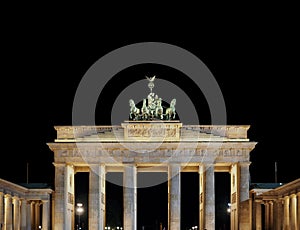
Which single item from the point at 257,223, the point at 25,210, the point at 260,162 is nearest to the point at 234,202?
the point at 257,223

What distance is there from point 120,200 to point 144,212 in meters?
4.59

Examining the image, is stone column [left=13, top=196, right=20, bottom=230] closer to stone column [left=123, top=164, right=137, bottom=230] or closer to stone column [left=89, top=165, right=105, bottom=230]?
stone column [left=89, top=165, right=105, bottom=230]

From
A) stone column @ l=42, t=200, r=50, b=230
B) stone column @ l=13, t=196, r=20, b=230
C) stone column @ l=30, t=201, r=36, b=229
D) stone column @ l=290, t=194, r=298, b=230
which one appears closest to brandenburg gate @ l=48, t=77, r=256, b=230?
stone column @ l=42, t=200, r=50, b=230

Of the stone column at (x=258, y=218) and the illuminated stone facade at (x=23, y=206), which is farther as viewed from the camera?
the stone column at (x=258, y=218)

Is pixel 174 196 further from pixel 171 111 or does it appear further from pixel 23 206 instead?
pixel 23 206

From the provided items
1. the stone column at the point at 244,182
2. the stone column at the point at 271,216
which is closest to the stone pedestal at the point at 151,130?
the stone column at the point at 244,182

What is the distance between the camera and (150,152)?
3393 inches

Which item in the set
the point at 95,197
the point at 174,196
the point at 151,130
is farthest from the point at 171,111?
the point at 95,197

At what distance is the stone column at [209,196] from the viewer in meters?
85.4

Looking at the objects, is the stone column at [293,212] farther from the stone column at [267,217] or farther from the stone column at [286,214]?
the stone column at [267,217]

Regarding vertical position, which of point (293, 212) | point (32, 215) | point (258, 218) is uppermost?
point (293, 212)

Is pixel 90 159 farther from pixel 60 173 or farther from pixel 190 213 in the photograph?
pixel 190 213

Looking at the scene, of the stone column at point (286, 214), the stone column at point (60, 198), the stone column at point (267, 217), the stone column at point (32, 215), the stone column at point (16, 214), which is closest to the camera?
the stone column at point (286, 214)

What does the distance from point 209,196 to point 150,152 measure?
8106 mm
